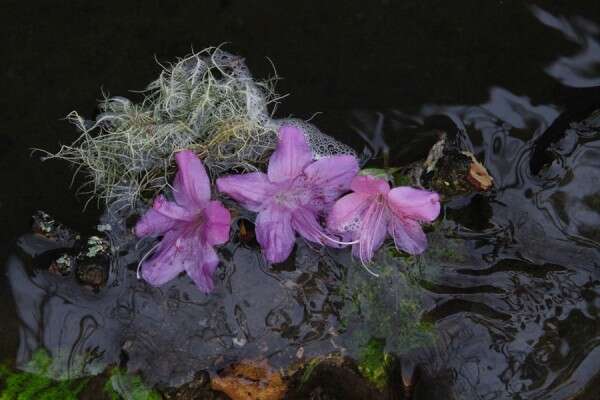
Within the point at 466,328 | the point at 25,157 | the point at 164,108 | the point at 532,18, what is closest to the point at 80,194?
the point at 25,157

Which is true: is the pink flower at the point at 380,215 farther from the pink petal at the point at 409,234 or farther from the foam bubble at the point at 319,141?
the foam bubble at the point at 319,141

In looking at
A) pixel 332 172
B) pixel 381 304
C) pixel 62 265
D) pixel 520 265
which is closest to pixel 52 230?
pixel 62 265

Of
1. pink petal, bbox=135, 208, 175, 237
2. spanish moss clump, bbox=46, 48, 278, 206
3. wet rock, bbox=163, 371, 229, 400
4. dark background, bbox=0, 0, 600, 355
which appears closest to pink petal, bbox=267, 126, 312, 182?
spanish moss clump, bbox=46, 48, 278, 206

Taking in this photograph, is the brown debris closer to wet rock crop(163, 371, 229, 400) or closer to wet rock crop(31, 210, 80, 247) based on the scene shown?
wet rock crop(163, 371, 229, 400)

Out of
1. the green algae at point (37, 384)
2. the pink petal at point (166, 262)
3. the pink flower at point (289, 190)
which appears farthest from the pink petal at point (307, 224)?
the green algae at point (37, 384)

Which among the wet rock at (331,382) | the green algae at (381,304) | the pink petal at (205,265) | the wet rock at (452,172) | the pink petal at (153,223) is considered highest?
the wet rock at (452,172)
